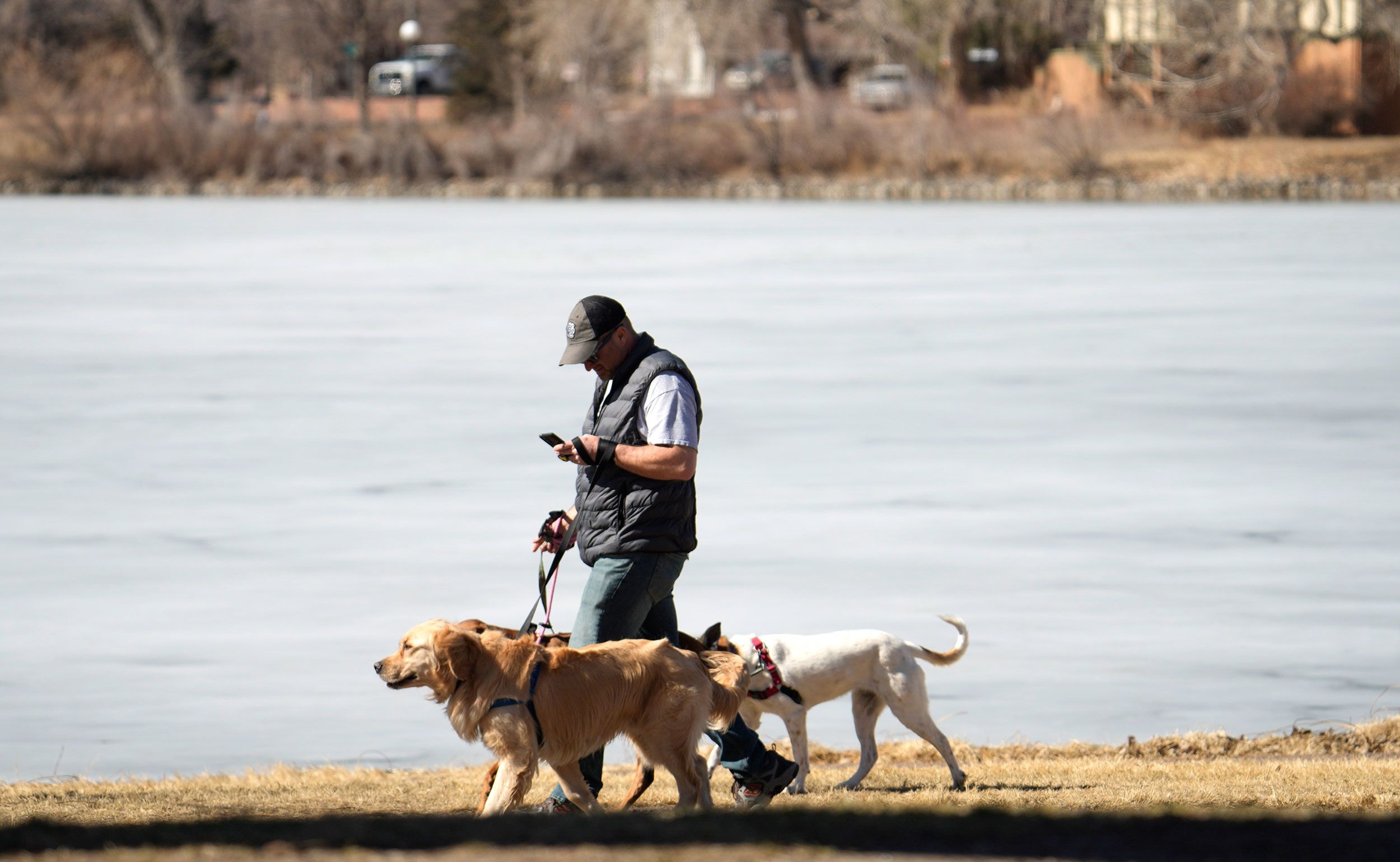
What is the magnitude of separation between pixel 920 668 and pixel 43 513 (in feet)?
25.2

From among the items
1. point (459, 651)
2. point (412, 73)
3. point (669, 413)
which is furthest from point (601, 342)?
point (412, 73)

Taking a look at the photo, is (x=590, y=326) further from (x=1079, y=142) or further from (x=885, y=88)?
(x=885, y=88)

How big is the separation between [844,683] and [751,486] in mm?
6590

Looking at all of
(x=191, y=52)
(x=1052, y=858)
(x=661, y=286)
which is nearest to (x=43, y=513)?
(x=1052, y=858)

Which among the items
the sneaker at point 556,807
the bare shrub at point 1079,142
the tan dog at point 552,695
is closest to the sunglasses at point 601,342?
the tan dog at point 552,695

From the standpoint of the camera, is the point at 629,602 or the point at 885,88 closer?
the point at 629,602

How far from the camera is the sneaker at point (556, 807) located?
636 centimetres

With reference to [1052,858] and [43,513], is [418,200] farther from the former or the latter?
[1052,858]

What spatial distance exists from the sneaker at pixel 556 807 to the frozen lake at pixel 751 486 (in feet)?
6.11

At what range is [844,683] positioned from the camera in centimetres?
721

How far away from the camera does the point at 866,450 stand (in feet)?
50.4

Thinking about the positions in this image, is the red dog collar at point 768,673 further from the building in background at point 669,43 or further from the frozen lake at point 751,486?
the building in background at point 669,43

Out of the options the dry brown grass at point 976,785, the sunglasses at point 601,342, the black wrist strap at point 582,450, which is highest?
the sunglasses at point 601,342

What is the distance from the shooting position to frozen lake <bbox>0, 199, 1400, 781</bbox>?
356 inches
